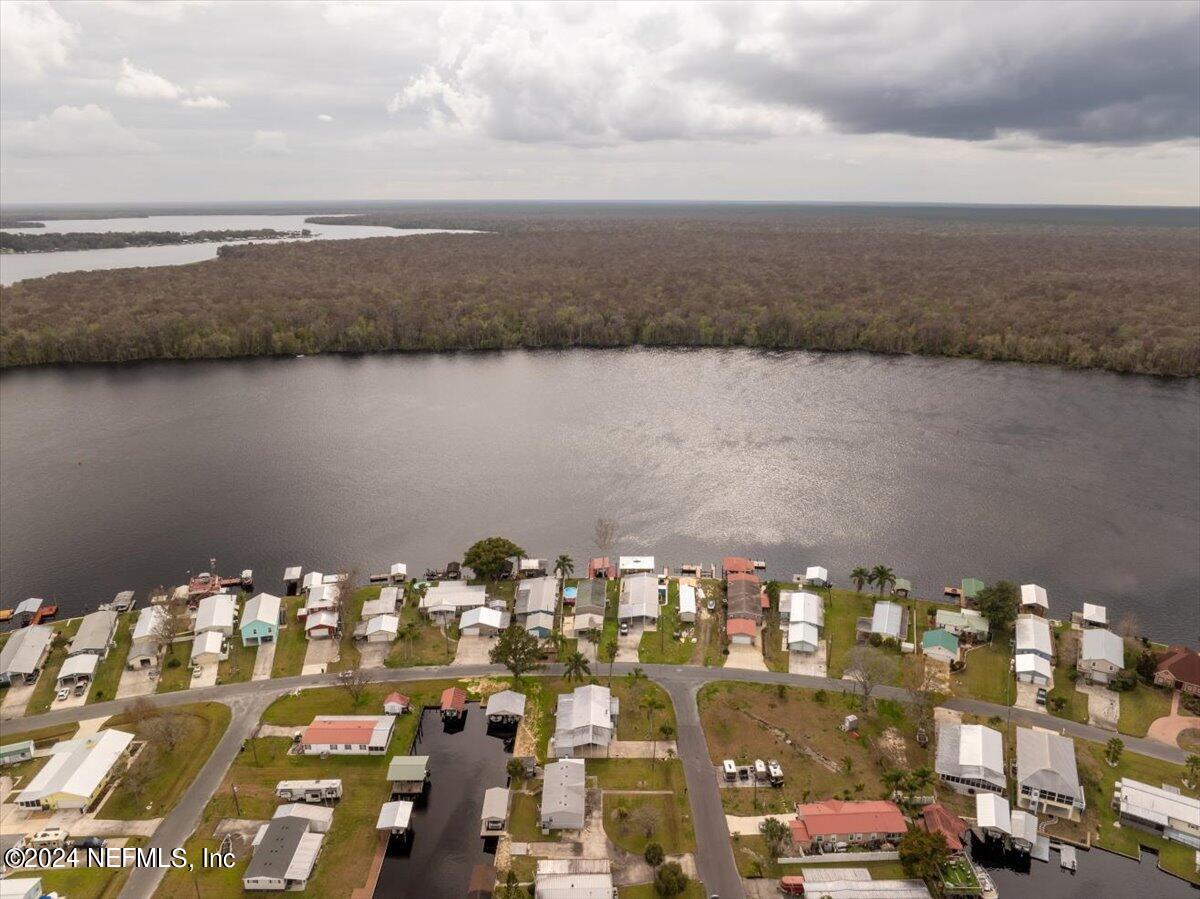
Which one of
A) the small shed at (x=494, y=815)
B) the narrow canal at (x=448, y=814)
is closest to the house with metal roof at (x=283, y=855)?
the narrow canal at (x=448, y=814)

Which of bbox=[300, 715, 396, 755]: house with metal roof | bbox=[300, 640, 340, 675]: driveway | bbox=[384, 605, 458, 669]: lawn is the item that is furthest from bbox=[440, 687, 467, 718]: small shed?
bbox=[300, 640, 340, 675]: driveway

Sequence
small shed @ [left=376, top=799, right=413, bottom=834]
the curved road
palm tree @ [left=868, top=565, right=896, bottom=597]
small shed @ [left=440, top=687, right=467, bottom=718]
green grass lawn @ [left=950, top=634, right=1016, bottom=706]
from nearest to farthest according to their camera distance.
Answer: the curved road → small shed @ [left=376, top=799, right=413, bottom=834] → small shed @ [left=440, top=687, right=467, bottom=718] → green grass lawn @ [left=950, top=634, right=1016, bottom=706] → palm tree @ [left=868, top=565, right=896, bottom=597]

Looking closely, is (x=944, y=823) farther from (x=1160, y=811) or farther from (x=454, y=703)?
(x=454, y=703)

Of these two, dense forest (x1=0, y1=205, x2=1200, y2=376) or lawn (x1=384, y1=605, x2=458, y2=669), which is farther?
dense forest (x1=0, y1=205, x2=1200, y2=376)

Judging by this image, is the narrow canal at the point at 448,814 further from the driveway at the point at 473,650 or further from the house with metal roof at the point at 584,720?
the driveway at the point at 473,650

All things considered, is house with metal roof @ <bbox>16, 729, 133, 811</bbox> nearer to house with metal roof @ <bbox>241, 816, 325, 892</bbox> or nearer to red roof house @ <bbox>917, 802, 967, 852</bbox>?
house with metal roof @ <bbox>241, 816, 325, 892</bbox>

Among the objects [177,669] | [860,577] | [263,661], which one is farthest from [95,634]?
[860,577]

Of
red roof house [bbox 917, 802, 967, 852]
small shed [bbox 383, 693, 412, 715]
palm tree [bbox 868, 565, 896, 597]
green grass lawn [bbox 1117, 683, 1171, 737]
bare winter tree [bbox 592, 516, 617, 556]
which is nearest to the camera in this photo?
red roof house [bbox 917, 802, 967, 852]
